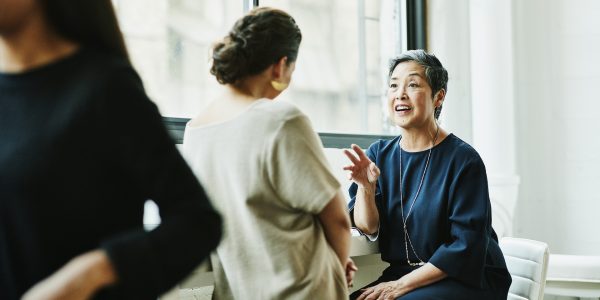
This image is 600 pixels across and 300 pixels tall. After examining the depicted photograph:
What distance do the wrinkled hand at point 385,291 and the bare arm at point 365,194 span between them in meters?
0.19

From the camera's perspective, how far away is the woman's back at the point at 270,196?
126 centimetres

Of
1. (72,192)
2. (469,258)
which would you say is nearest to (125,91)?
(72,192)

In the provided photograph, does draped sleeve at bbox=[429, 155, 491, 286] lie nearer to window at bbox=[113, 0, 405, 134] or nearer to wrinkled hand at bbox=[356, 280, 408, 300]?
wrinkled hand at bbox=[356, 280, 408, 300]

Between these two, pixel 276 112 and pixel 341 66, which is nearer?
pixel 276 112

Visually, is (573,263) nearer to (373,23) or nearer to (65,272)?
(373,23)

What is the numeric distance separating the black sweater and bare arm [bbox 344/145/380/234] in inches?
50.3

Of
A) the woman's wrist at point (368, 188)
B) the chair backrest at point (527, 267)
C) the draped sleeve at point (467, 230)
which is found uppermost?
the woman's wrist at point (368, 188)

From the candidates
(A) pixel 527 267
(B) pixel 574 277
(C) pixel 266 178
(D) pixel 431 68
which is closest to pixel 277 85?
(C) pixel 266 178

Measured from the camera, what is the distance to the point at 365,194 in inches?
78.2

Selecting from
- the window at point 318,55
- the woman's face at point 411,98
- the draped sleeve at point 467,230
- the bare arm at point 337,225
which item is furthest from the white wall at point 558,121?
the bare arm at point 337,225

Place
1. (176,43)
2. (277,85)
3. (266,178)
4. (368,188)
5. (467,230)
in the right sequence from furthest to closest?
1. (176,43)
2. (368,188)
3. (467,230)
4. (277,85)
5. (266,178)

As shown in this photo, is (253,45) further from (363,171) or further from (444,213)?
(444,213)

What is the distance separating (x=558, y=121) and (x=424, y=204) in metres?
1.89

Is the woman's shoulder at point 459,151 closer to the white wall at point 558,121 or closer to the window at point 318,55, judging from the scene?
the window at point 318,55
